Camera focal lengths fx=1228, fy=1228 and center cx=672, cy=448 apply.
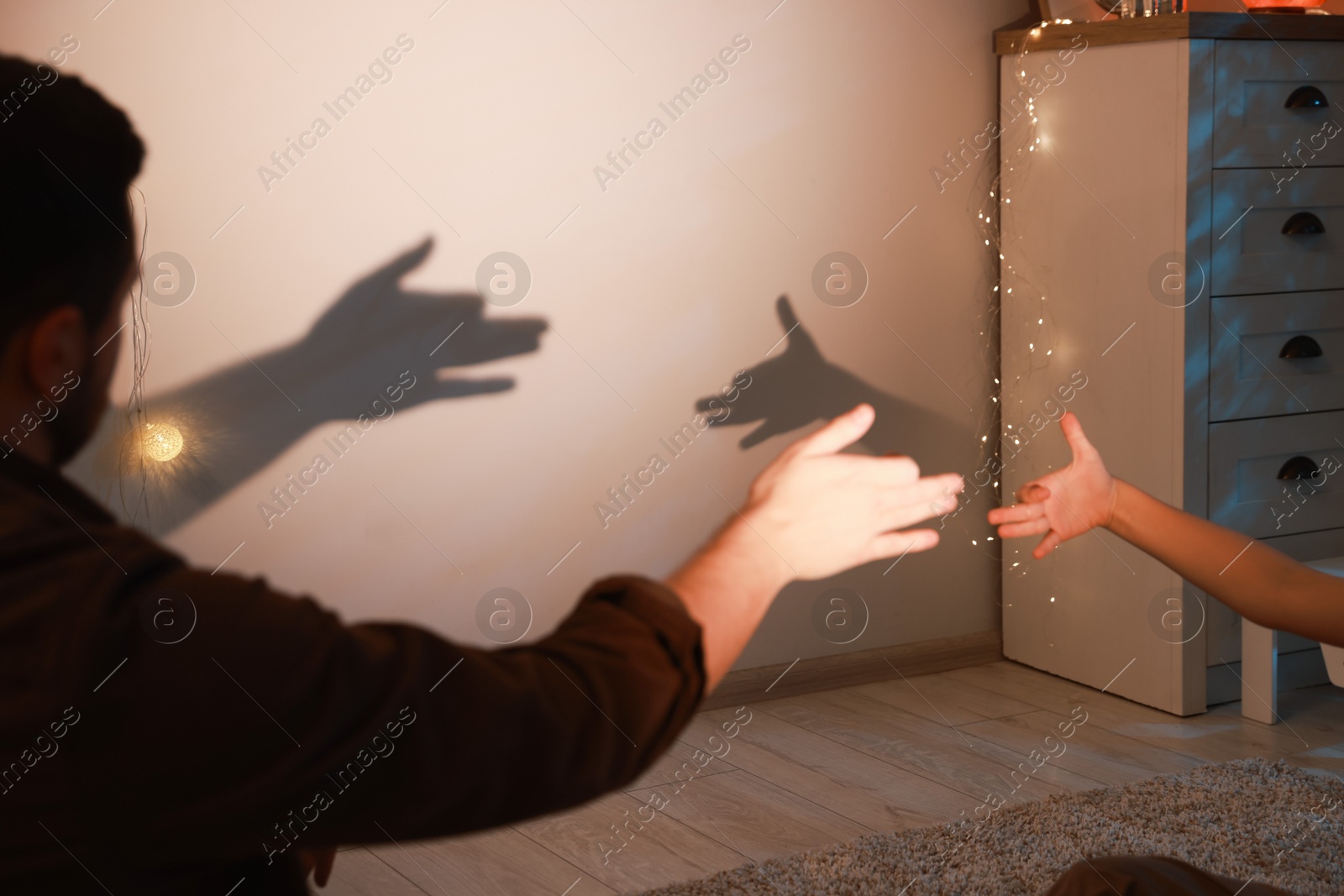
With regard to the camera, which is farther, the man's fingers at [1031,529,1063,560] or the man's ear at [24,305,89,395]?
the man's fingers at [1031,529,1063,560]

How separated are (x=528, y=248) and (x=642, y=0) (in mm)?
592

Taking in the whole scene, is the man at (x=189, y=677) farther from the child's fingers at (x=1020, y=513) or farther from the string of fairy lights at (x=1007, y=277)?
the string of fairy lights at (x=1007, y=277)

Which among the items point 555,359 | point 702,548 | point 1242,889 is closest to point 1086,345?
point 555,359

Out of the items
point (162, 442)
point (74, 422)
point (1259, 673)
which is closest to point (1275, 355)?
point (1259, 673)

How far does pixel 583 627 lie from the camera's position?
0.56 meters

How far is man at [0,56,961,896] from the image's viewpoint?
46cm

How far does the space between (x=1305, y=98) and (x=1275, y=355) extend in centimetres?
55

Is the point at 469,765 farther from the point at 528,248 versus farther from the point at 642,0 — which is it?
the point at 642,0

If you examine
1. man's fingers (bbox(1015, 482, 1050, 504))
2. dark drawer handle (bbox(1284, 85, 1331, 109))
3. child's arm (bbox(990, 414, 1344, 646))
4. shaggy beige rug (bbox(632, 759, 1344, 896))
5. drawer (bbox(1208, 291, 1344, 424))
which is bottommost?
shaggy beige rug (bbox(632, 759, 1344, 896))

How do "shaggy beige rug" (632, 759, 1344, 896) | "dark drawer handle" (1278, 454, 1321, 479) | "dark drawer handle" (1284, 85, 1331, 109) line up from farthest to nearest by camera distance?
"dark drawer handle" (1278, 454, 1321, 479)
"dark drawer handle" (1284, 85, 1331, 109)
"shaggy beige rug" (632, 759, 1344, 896)

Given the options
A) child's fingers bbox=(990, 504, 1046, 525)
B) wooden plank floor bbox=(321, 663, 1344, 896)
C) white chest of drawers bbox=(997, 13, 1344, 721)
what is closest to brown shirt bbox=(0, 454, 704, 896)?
child's fingers bbox=(990, 504, 1046, 525)

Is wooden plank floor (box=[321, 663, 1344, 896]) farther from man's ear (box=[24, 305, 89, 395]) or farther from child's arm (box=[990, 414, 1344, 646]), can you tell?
man's ear (box=[24, 305, 89, 395])

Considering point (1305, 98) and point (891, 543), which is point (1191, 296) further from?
point (891, 543)

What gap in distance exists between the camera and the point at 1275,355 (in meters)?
2.73
